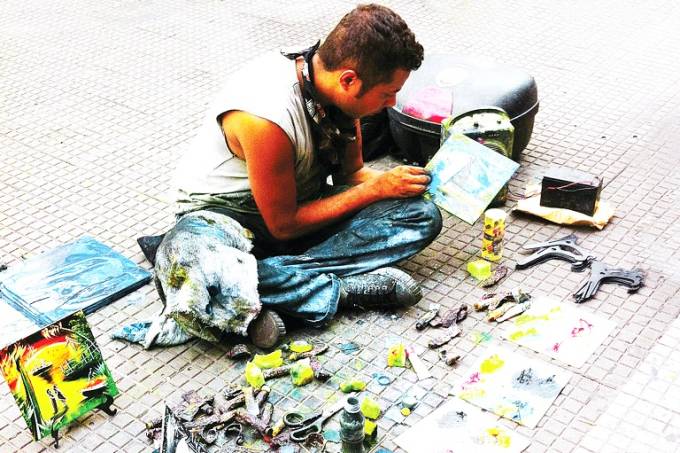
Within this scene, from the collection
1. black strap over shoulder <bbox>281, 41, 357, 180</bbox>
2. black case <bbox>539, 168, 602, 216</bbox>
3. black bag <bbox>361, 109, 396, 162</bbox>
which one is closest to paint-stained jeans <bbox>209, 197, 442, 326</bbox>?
black strap over shoulder <bbox>281, 41, 357, 180</bbox>

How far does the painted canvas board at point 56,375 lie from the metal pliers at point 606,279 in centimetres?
187

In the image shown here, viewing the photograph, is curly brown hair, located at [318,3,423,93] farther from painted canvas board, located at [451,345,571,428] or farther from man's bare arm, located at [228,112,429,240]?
painted canvas board, located at [451,345,571,428]

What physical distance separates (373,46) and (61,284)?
5.58ft

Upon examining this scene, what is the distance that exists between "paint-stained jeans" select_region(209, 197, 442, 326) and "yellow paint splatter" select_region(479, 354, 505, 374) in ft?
2.01

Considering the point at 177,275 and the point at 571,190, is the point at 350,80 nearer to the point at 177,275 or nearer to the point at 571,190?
the point at 177,275

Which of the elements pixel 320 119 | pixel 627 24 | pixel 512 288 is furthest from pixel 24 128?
pixel 627 24

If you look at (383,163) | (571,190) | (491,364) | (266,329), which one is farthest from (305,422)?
(383,163)

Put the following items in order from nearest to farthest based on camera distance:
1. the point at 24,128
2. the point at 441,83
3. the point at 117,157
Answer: the point at 441,83 < the point at 117,157 < the point at 24,128

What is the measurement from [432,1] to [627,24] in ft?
5.14

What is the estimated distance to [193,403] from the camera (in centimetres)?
284

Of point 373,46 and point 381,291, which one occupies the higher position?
point 373,46

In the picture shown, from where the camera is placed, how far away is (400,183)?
333 centimetres

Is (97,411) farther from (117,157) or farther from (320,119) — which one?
(117,157)

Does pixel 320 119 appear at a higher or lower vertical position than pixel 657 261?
higher
